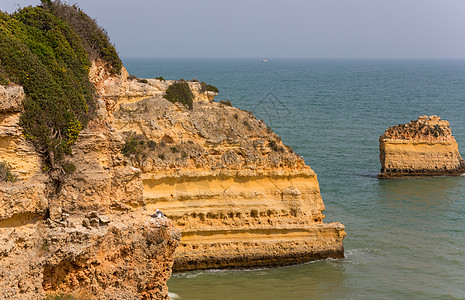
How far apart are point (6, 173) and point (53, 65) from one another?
151 inches

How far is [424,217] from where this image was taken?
35500mm

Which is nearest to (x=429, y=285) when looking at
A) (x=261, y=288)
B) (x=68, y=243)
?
(x=261, y=288)

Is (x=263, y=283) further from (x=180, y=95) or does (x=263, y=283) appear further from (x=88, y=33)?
(x=88, y=33)

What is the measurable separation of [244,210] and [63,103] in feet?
47.1

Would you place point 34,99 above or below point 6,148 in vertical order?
above

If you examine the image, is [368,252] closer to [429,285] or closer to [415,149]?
[429,285]

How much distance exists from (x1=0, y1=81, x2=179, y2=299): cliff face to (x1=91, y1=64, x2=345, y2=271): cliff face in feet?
39.4

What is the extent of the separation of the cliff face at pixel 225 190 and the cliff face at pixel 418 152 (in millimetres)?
21432

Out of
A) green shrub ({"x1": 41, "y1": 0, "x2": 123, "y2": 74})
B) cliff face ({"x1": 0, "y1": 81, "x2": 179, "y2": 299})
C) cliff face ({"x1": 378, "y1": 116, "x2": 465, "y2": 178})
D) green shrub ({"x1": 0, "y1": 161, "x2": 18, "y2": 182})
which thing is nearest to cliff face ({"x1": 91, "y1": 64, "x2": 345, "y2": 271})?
green shrub ({"x1": 41, "y1": 0, "x2": 123, "y2": 74})

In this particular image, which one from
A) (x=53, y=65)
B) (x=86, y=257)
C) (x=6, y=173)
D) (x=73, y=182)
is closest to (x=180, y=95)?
(x=53, y=65)

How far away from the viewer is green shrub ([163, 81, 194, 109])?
95.1 ft

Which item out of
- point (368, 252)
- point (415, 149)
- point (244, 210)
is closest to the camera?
point (244, 210)

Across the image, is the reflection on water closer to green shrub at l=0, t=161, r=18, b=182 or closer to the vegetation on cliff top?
the vegetation on cliff top

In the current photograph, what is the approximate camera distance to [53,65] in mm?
13422
